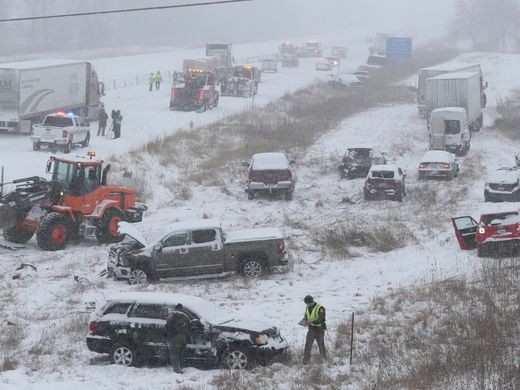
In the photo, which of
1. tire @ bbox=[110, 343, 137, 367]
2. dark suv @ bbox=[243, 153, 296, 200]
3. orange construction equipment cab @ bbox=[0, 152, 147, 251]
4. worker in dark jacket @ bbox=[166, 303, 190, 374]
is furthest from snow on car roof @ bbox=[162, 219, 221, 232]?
dark suv @ bbox=[243, 153, 296, 200]

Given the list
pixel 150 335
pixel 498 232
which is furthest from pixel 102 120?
pixel 150 335

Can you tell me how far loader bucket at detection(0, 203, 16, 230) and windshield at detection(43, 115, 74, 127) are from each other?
51.9 feet

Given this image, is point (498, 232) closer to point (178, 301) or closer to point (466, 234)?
point (466, 234)

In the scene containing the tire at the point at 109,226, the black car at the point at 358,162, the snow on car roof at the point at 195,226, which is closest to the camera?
the snow on car roof at the point at 195,226

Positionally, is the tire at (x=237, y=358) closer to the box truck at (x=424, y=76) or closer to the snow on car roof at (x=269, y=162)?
the snow on car roof at (x=269, y=162)

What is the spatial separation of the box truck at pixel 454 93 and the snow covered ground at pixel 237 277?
2736 millimetres

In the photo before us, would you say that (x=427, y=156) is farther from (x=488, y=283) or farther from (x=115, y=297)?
(x=115, y=297)

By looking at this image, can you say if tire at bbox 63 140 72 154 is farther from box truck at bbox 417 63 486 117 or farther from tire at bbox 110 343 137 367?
box truck at bbox 417 63 486 117

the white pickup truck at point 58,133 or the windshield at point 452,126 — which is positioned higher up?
the windshield at point 452,126

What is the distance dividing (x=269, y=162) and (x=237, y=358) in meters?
19.4

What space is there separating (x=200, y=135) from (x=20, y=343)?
100 ft

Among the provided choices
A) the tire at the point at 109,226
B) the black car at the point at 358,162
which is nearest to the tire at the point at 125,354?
the tire at the point at 109,226

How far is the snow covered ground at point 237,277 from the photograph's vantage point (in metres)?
16.5

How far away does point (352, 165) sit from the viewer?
3903cm
